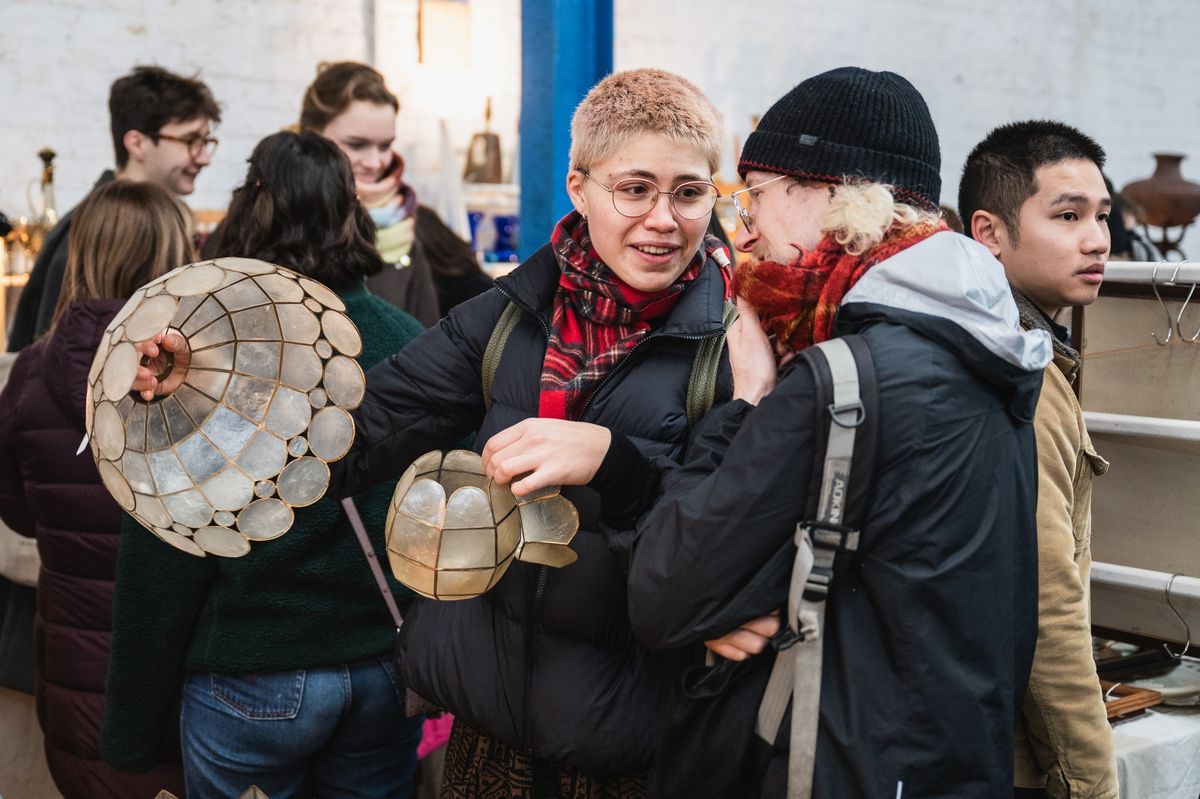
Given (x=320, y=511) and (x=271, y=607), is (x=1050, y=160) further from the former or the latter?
(x=271, y=607)

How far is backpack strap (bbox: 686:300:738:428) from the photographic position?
147 cm

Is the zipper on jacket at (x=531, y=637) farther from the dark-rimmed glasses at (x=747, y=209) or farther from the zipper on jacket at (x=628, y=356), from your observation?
the dark-rimmed glasses at (x=747, y=209)

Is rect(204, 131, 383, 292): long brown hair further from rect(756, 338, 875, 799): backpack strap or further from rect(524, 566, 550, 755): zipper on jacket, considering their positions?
rect(756, 338, 875, 799): backpack strap

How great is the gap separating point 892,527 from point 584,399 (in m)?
0.49

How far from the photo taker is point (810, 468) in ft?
3.79

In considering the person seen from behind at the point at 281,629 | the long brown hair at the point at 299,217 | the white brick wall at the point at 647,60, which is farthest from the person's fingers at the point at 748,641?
the white brick wall at the point at 647,60

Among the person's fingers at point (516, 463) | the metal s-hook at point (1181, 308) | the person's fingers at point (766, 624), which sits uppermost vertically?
the metal s-hook at point (1181, 308)

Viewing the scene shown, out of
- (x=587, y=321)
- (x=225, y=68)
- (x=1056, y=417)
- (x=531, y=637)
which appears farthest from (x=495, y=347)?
(x=225, y=68)

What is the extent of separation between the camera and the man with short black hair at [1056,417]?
1634 millimetres

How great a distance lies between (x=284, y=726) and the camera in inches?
71.7

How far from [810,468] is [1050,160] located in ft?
3.60

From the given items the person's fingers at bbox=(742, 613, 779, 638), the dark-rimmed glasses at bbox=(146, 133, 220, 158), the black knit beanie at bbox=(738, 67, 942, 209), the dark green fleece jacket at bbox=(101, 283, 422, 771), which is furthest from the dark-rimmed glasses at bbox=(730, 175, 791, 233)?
the dark-rimmed glasses at bbox=(146, 133, 220, 158)

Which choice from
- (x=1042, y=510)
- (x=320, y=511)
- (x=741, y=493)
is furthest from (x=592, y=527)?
(x=1042, y=510)

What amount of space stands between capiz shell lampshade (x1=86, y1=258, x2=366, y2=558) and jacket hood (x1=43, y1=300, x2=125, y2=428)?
2.84 feet
